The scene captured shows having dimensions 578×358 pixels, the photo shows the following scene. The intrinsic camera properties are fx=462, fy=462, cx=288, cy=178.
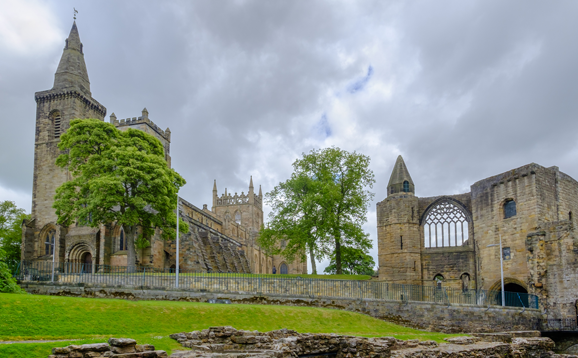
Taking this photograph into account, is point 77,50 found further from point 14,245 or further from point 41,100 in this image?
point 14,245

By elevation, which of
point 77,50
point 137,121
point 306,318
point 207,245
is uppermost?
point 77,50

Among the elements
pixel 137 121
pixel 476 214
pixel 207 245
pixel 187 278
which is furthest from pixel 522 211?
pixel 137 121

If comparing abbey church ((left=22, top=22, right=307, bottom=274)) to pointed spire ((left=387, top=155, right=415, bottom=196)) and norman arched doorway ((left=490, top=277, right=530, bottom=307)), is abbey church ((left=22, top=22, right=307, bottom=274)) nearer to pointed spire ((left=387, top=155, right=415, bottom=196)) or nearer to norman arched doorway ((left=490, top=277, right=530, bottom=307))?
pointed spire ((left=387, top=155, right=415, bottom=196))

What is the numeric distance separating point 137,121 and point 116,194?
2290 cm

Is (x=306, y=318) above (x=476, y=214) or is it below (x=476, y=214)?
below

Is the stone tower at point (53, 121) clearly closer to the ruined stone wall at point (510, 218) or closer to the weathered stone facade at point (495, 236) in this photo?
the weathered stone facade at point (495, 236)

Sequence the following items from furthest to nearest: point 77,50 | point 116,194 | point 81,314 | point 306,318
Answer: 1. point 77,50
2. point 116,194
3. point 306,318
4. point 81,314

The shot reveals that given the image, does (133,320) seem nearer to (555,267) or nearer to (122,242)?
(555,267)

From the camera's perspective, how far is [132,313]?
1798 centimetres

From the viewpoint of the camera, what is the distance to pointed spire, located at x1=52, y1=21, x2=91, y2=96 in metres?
48.8

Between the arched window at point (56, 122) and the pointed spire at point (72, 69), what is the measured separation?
2.73 meters

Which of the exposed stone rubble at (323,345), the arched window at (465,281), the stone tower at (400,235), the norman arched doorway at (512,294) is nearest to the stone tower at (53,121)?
the stone tower at (400,235)

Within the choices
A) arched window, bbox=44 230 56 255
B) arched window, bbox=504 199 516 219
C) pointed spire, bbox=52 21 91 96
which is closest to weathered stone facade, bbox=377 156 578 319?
arched window, bbox=504 199 516 219

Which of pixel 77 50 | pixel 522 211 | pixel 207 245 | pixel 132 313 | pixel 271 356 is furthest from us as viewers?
pixel 77 50
